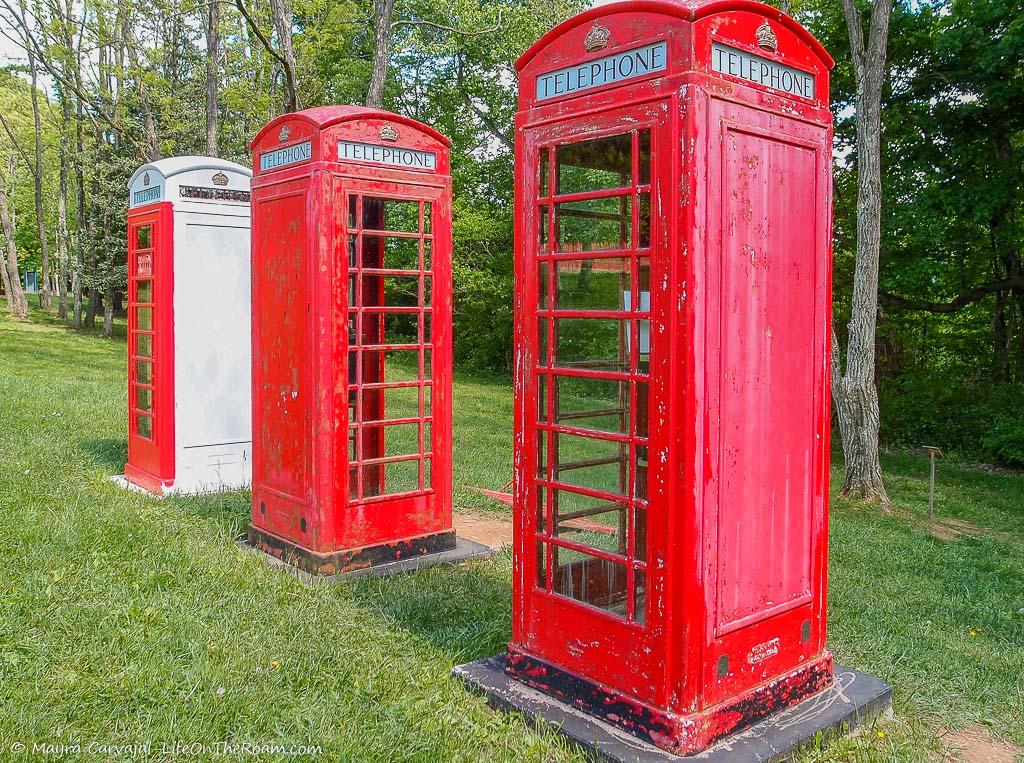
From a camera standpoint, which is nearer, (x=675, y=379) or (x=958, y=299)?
(x=675, y=379)

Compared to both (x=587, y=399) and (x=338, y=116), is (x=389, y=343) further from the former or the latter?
(x=587, y=399)

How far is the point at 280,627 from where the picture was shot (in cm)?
434

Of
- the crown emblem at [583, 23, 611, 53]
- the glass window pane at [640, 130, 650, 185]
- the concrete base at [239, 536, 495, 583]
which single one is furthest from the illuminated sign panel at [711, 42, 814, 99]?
the concrete base at [239, 536, 495, 583]

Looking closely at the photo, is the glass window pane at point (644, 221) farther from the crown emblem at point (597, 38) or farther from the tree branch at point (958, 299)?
the tree branch at point (958, 299)

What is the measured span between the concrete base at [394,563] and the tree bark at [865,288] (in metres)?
5.93

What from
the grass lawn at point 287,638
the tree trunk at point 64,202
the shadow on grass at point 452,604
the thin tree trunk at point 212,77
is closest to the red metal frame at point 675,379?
the grass lawn at point 287,638

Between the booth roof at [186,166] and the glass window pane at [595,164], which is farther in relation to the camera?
the booth roof at [186,166]

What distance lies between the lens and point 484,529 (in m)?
7.07

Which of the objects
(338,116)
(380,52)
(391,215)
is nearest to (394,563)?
(391,215)

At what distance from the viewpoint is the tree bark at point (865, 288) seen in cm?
1014

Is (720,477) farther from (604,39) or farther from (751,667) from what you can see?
(604,39)

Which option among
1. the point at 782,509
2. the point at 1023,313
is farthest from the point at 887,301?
the point at 782,509

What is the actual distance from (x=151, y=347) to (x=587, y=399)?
5.37m

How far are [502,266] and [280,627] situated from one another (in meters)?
20.4
